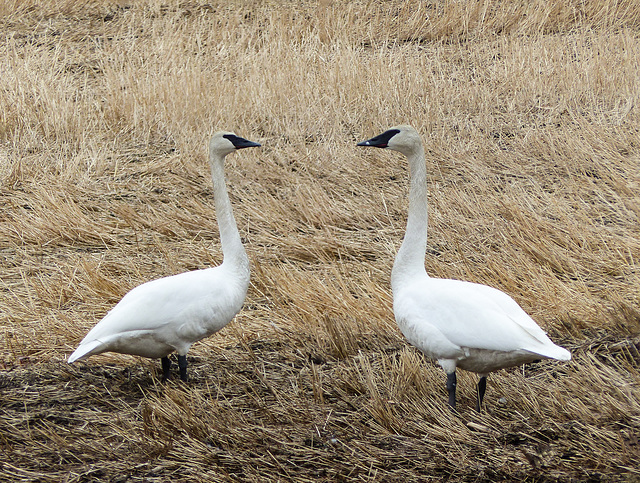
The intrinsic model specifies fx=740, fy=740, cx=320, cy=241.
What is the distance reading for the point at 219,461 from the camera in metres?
3.30

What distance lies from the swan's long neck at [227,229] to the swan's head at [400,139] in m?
0.94

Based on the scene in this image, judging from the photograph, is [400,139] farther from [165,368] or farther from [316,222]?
[316,222]

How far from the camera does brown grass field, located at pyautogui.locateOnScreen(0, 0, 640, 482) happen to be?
3402mm

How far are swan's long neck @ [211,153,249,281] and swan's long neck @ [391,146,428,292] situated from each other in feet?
2.87

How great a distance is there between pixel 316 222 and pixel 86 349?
3.31 m

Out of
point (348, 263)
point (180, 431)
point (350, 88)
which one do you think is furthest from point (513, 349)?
point (350, 88)

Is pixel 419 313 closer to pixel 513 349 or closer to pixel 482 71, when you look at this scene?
pixel 513 349

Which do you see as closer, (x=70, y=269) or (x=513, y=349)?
(x=513, y=349)

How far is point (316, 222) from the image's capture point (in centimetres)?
664

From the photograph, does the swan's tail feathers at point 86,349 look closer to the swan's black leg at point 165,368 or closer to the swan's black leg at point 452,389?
the swan's black leg at point 165,368

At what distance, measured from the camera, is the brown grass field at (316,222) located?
340 cm

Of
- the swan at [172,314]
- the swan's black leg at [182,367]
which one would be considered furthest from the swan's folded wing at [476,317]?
the swan's black leg at [182,367]

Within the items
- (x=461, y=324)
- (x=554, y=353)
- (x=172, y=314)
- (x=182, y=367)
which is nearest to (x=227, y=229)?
(x=172, y=314)

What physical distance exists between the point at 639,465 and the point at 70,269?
4327 mm
